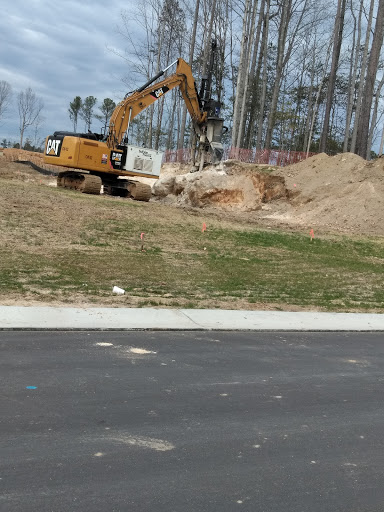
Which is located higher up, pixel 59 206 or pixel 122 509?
pixel 59 206

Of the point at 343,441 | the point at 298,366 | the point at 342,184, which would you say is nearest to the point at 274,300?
the point at 298,366

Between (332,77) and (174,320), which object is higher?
(332,77)

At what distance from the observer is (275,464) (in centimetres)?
411

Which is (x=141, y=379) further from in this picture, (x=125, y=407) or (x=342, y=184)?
(x=342, y=184)

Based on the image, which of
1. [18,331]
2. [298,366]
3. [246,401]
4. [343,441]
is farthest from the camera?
[18,331]

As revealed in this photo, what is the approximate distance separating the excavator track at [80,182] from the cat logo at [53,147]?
4.94 feet

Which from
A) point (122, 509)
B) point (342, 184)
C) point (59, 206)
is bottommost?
point (122, 509)

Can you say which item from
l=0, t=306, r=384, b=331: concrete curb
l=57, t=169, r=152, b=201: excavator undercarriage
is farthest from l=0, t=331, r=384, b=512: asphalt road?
l=57, t=169, r=152, b=201: excavator undercarriage

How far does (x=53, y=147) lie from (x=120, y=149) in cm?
A: 286

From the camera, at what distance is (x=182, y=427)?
15.1 feet

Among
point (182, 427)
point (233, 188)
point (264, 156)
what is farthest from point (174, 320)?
point (264, 156)

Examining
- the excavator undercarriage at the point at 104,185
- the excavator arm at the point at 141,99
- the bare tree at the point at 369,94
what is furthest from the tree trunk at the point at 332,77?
the excavator undercarriage at the point at 104,185

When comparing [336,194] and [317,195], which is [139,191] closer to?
[317,195]

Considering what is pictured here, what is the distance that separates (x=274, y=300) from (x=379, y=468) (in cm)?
677
